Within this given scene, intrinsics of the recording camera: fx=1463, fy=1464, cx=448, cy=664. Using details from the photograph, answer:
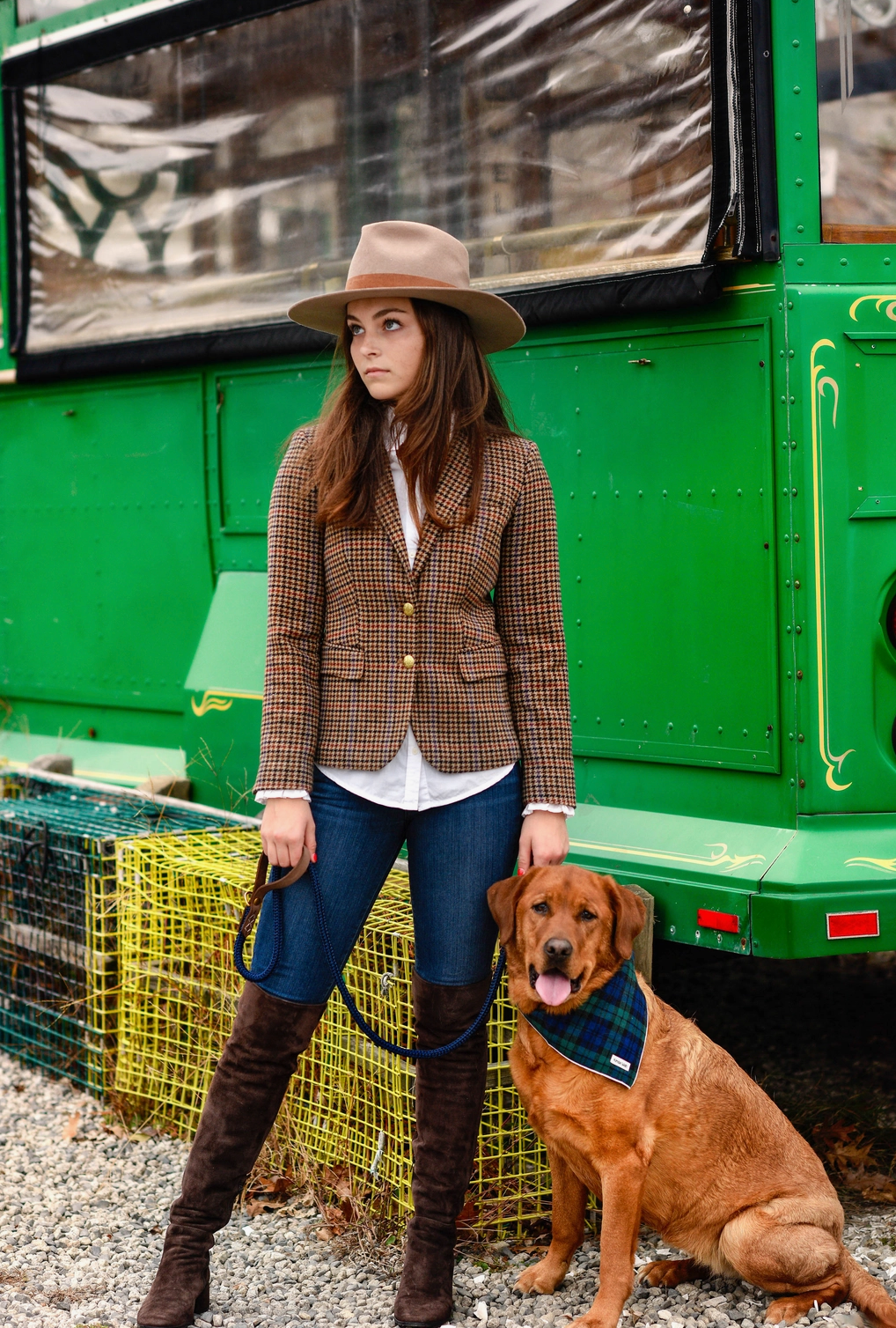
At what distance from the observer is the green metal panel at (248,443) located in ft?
15.0

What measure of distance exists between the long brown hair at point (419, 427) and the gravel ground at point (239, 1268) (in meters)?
1.70

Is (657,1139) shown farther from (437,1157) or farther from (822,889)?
(822,889)

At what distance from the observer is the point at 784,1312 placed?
9.68ft

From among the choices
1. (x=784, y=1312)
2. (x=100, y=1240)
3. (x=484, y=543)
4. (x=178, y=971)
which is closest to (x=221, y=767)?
(x=178, y=971)

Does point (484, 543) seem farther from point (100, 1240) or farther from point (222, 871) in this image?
point (100, 1240)

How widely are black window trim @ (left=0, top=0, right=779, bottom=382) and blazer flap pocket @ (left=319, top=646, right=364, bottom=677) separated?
1227mm

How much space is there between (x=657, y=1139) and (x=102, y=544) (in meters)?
3.28

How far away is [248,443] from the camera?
15.6 ft

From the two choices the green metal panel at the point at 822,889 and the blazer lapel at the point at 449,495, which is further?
the green metal panel at the point at 822,889

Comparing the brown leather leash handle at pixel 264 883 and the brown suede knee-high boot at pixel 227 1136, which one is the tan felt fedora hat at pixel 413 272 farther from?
the brown suede knee-high boot at pixel 227 1136

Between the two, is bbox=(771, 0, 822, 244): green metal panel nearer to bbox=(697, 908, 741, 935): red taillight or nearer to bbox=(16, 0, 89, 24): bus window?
bbox=(697, 908, 741, 935): red taillight

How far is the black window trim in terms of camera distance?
334 cm

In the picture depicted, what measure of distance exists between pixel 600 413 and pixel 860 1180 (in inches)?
81.1

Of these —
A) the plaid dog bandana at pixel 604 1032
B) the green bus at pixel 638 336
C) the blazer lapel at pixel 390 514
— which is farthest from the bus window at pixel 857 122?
the plaid dog bandana at pixel 604 1032
